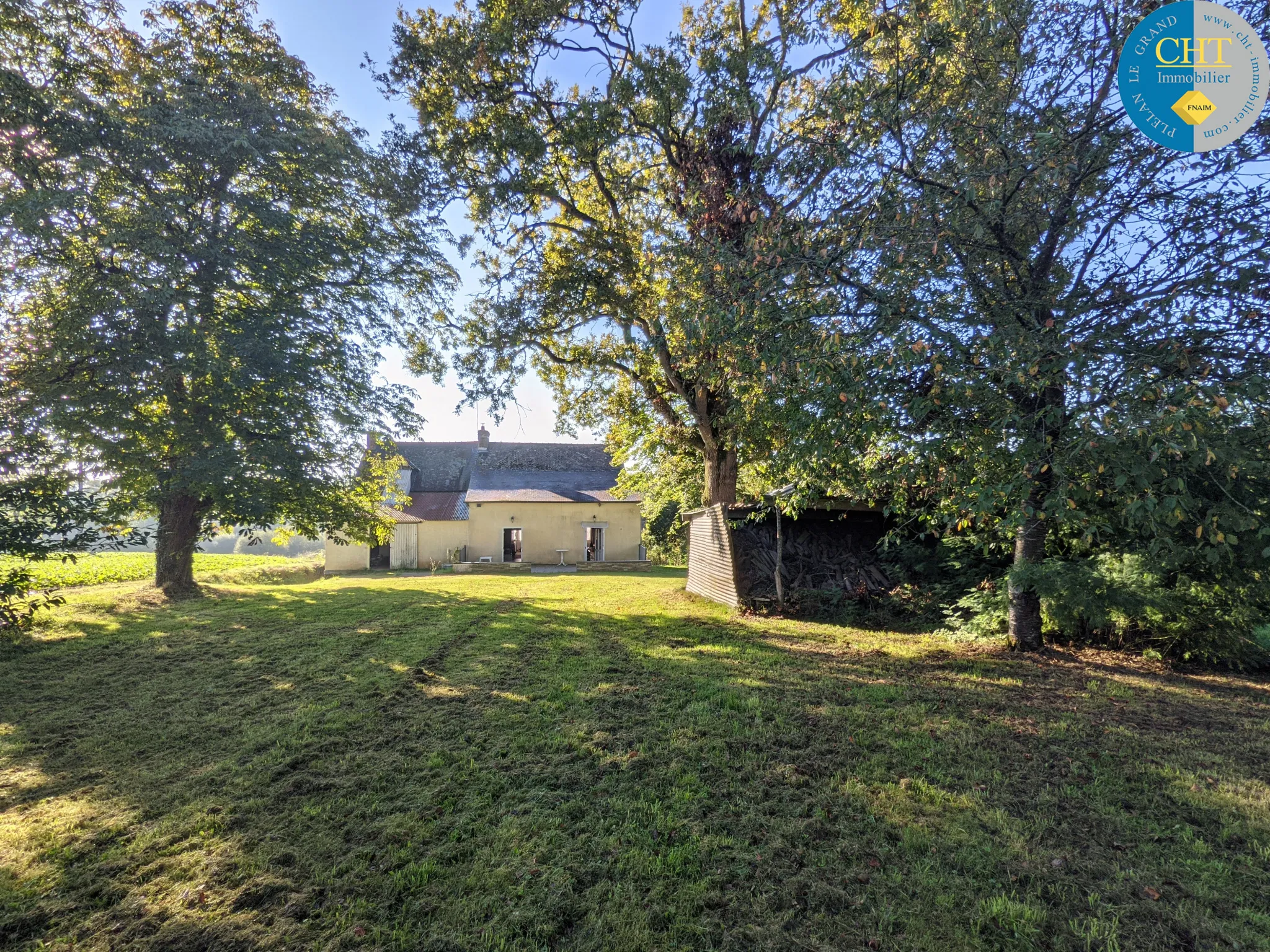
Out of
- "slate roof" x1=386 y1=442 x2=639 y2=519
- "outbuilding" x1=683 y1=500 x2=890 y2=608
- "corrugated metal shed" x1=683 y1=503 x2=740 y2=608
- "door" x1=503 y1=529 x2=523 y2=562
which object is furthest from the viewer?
"slate roof" x1=386 y1=442 x2=639 y2=519

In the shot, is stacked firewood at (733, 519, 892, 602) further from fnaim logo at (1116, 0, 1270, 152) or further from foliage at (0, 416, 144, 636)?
foliage at (0, 416, 144, 636)

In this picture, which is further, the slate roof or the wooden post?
the slate roof

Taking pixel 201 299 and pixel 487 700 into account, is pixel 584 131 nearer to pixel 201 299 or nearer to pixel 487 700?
pixel 201 299

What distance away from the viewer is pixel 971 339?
187 inches

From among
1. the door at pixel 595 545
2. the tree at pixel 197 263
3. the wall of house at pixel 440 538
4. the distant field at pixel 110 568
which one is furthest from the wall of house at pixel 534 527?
the tree at pixel 197 263

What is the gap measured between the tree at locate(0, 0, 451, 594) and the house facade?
36.1 ft

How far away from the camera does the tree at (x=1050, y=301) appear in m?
3.76

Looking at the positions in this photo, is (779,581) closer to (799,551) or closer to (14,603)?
(799,551)

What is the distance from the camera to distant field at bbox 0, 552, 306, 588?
1283cm

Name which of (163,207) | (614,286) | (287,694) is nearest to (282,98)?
(163,207)

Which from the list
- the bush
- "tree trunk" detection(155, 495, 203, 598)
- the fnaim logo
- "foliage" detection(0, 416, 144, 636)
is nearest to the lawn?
the bush

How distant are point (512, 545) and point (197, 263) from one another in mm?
16849

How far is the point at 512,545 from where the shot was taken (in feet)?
78.5

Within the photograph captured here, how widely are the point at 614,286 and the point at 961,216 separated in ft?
24.6
